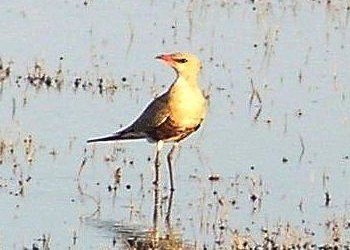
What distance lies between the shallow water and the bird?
258mm

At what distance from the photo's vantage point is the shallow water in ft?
35.6

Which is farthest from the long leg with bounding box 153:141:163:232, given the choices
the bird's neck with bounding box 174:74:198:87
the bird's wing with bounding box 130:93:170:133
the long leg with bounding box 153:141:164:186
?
the bird's neck with bounding box 174:74:198:87

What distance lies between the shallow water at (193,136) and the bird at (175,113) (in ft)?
0.85

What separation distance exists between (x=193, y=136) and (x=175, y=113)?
4.28 feet

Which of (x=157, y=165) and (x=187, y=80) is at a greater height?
(x=187, y=80)

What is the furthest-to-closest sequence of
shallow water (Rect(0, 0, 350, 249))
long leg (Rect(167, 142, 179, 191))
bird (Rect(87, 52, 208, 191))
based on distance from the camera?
bird (Rect(87, 52, 208, 191)) < long leg (Rect(167, 142, 179, 191)) < shallow water (Rect(0, 0, 350, 249))

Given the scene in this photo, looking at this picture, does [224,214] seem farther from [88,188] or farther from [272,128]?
[272,128]

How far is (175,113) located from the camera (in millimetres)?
12180

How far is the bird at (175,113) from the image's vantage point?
12.2 m

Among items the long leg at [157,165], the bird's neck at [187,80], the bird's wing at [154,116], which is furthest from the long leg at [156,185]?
the bird's neck at [187,80]

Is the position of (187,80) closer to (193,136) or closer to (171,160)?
(171,160)

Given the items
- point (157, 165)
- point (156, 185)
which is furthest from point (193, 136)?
point (156, 185)

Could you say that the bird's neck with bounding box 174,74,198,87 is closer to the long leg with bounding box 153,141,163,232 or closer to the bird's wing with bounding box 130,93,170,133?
the bird's wing with bounding box 130,93,170,133

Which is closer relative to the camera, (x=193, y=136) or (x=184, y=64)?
(x=184, y=64)
